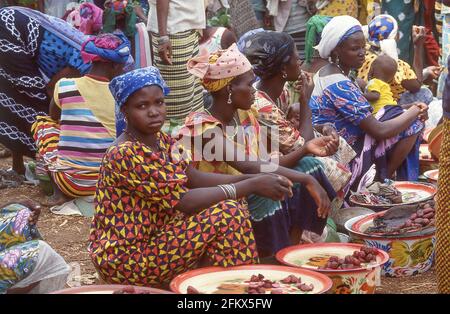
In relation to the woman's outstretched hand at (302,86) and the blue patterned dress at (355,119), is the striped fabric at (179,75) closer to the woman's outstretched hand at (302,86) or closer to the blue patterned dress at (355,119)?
the blue patterned dress at (355,119)

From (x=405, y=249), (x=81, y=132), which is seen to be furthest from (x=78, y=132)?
(x=405, y=249)

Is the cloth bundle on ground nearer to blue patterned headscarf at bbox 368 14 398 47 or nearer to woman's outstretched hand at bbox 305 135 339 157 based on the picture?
woman's outstretched hand at bbox 305 135 339 157

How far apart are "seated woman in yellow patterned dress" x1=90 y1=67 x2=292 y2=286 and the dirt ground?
778mm

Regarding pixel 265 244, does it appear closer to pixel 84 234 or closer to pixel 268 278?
pixel 268 278

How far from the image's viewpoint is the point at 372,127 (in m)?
5.90

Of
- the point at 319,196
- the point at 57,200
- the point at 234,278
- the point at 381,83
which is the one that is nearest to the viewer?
the point at 234,278

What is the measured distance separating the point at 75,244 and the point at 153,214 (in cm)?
156

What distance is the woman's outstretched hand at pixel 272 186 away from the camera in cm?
432

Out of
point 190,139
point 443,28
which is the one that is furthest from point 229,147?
point 443,28

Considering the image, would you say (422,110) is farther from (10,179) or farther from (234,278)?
(10,179)

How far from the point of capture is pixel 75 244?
5738mm

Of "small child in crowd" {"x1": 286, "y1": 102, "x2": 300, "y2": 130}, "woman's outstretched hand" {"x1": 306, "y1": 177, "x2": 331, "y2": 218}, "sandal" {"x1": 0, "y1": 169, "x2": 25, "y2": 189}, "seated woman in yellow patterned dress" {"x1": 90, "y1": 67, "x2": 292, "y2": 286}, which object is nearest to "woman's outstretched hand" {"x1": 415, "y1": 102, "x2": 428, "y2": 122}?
"small child in crowd" {"x1": 286, "y1": 102, "x2": 300, "y2": 130}

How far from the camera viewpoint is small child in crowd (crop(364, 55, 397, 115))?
656 cm

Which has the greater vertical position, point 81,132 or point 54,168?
point 81,132
